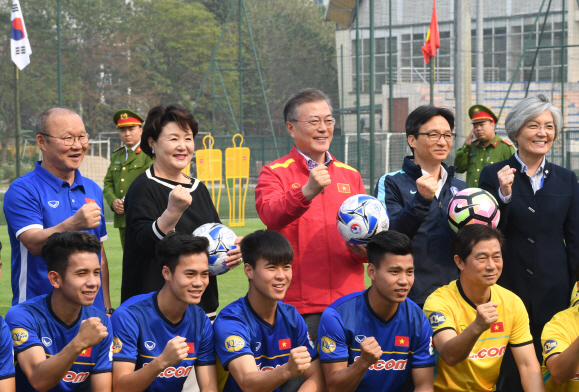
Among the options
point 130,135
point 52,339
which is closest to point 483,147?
point 130,135

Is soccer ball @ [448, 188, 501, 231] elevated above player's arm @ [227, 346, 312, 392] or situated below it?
above

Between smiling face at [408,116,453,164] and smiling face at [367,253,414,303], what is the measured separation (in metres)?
0.68

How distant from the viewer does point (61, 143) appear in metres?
3.84

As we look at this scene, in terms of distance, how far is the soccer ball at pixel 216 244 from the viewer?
13.0ft

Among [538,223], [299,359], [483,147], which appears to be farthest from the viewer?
[483,147]

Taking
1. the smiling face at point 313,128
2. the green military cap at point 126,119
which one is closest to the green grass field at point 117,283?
the green military cap at point 126,119

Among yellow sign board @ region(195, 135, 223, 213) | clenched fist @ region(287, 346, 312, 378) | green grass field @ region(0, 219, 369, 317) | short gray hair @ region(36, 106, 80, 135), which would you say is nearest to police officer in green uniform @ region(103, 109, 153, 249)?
green grass field @ region(0, 219, 369, 317)

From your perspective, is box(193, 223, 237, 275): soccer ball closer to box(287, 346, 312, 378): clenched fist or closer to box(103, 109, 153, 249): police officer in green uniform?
A: box(287, 346, 312, 378): clenched fist

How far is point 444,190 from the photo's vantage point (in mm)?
4199

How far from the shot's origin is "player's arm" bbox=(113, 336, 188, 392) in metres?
3.40

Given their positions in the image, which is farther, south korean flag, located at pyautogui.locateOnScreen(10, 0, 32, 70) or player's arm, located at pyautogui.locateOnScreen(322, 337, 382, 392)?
south korean flag, located at pyautogui.locateOnScreen(10, 0, 32, 70)

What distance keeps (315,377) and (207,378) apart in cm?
61

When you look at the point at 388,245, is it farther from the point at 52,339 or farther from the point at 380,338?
the point at 52,339

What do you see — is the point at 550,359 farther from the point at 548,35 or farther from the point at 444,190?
the point at 548,35
